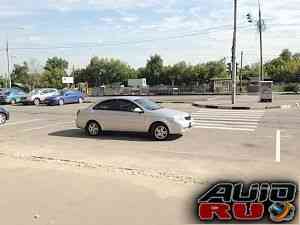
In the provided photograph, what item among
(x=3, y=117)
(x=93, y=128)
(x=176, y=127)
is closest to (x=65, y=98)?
(x=3, y=117)

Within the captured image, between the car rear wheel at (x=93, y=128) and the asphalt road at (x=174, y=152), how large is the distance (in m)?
0.27

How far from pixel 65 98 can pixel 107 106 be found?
22207 millimetres

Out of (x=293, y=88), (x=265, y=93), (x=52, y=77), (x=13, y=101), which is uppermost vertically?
(x=52, y=77)

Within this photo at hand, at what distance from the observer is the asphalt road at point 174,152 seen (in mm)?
8992

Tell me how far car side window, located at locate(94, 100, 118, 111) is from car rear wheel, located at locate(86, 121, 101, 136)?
0.57m

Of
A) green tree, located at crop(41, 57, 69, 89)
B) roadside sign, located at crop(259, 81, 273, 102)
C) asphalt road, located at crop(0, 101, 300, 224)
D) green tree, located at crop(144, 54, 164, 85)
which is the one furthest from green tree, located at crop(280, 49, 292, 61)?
asphalt road, located at crop(0, 101, 300, 224)

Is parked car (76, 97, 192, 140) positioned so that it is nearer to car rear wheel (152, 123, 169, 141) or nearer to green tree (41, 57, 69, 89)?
car rear wheel (152, 123, 169, 141)

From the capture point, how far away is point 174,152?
11.8 m

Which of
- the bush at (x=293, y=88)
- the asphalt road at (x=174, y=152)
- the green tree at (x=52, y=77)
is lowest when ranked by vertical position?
the asphalt road at (x=174, y=152)

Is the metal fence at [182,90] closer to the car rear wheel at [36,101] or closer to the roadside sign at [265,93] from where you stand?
the roadside sign at [265,93]

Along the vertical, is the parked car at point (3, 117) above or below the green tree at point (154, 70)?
below

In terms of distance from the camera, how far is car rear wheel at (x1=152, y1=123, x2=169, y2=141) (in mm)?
14227

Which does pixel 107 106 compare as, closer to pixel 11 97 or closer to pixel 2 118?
pixel 2 118

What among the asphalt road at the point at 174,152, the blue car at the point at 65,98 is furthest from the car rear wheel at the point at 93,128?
the blue car at the point at 65,98
